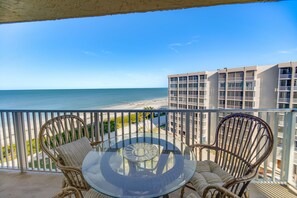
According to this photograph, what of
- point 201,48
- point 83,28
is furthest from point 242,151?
point 201,48

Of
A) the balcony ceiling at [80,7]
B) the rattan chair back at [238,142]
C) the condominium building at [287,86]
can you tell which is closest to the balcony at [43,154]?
the rattan chair back at [238,142]

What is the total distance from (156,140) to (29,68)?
20193mm

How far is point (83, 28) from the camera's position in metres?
5.64

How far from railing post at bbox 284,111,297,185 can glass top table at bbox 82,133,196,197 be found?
149 cm

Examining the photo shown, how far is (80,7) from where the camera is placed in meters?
1.65

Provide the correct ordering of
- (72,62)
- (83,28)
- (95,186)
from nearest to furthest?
(95,186) < (83,28) < (72,62)

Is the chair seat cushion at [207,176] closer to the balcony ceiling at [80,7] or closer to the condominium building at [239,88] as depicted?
the balcony ceiling at [80,7]

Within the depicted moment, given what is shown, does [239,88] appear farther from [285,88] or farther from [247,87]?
[285,88]

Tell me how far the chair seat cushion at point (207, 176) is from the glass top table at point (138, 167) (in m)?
0.15

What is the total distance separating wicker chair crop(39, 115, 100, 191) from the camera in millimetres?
1273

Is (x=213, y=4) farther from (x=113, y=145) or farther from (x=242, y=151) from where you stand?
(x=113, y=145)

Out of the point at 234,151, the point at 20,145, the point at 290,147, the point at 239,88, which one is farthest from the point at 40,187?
the point at 239,88

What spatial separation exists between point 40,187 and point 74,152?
112 cm

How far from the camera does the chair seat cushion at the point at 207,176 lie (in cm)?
123
